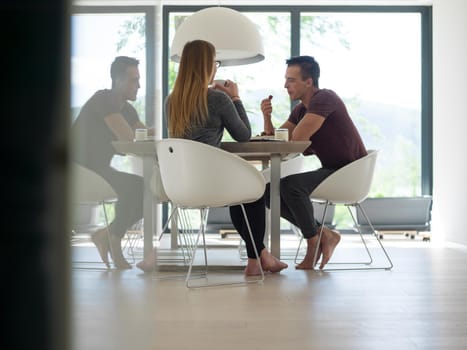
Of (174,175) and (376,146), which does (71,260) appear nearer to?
(174,175)

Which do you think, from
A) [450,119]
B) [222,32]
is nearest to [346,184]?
[222,32]

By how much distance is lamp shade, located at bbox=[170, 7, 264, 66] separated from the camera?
14.3ft

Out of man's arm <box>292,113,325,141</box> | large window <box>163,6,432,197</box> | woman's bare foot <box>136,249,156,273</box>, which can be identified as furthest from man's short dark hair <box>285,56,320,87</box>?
woman's bare foot <box>136,249,156,273</box>

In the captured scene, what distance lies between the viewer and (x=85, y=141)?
13 cm

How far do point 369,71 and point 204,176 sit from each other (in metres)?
4.91

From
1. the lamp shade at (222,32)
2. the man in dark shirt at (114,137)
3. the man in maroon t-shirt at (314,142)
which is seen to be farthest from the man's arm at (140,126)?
the lamp shade at (222,32)

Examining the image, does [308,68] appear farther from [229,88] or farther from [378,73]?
[378,73]

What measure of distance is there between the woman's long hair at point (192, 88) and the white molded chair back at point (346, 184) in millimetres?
862

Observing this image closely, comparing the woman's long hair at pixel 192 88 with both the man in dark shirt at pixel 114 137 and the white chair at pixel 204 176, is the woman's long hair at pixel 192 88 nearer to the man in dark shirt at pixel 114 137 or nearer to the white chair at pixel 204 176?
the white chair at pixel 204 176

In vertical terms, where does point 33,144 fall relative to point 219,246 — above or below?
above

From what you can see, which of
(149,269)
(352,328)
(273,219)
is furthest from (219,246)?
(149,269)

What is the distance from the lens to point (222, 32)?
4359mm

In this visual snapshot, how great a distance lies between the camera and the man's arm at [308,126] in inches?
152

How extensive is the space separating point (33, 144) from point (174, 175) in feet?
10.2
